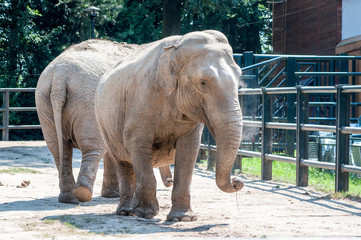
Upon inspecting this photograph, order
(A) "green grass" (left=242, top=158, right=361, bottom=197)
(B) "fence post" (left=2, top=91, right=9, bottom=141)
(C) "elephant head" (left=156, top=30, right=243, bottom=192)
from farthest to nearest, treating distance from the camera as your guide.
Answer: (B) "fence post" (left=2, top=91, right=9, bottom=141), (A) "green grass" (left=242, top=158, right=361, bottom=197), (C) "elephant head" (left=156, top=30, right=243, bottom=192)

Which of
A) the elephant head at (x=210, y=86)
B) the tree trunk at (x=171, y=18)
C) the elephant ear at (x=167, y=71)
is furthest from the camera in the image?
the tree trunk at (x=171, y=18)

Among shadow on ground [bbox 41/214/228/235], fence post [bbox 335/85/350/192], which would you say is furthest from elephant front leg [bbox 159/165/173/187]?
fence post [bbox 335/85/350/192]

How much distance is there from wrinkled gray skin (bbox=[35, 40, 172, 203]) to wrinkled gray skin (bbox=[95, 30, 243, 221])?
0.51 meters

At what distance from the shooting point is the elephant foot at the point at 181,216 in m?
6.29

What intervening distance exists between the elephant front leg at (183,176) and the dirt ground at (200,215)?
0.55 ft

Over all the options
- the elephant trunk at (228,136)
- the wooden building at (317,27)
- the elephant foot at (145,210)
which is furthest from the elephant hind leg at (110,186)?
the wooden building at (317,27)

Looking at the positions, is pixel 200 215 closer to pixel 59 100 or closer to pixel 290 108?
pixel 59 100

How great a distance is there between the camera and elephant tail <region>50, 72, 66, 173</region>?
763 centimetres

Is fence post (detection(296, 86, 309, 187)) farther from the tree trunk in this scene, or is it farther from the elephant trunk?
the tree trunk

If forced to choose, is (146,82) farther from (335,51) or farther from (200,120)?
(335,51)

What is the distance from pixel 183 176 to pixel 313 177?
4.86 m

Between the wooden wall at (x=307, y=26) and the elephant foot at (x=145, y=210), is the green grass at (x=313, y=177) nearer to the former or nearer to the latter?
the elephant foot at (x=145, y=210)

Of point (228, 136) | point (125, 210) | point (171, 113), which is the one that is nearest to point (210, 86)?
point (228, 136)

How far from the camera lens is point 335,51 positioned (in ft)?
73.3
